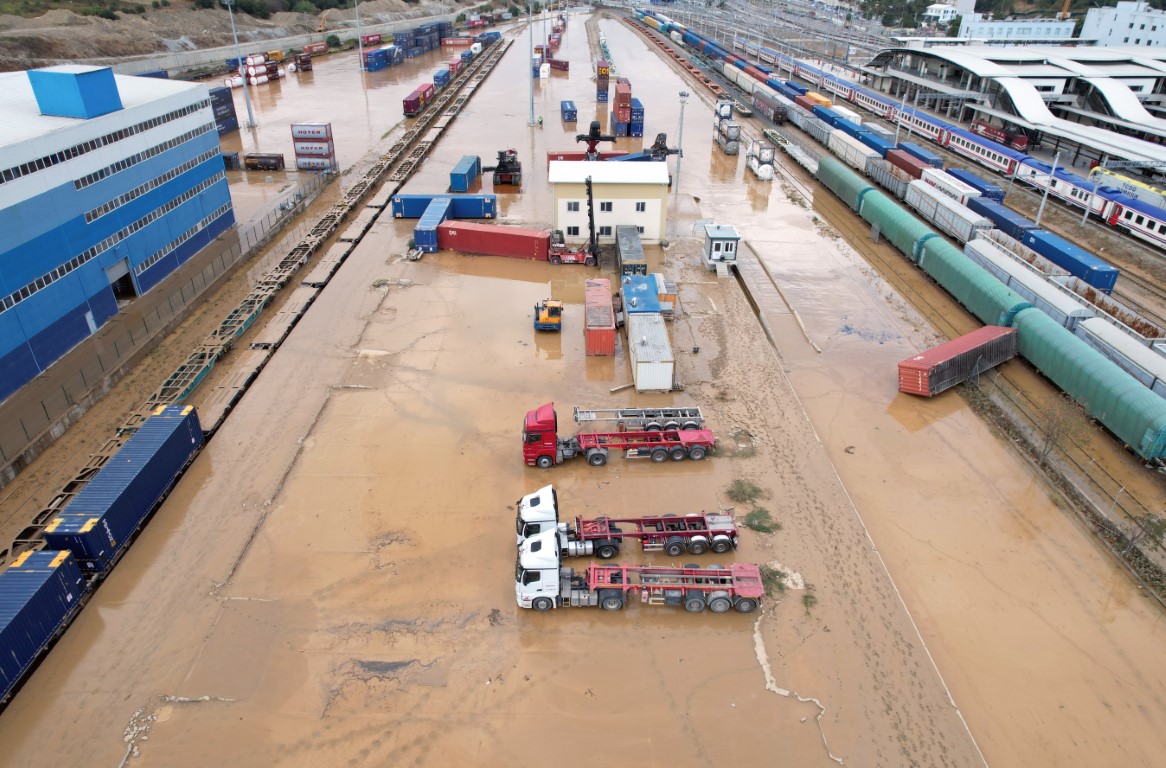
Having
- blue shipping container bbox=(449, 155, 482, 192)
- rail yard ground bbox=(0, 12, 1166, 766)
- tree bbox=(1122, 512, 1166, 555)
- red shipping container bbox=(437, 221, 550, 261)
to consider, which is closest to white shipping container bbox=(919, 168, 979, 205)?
rail yard ground bbox=(0, 12, 1166, 766)

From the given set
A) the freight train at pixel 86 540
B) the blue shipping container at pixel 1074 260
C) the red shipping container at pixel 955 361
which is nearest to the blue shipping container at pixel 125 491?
the freight train at pixel 86 540

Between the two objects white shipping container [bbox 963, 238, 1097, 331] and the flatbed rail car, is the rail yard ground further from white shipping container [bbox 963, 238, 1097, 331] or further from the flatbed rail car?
white shipping container [bbox 963, 238, 1097, 331]

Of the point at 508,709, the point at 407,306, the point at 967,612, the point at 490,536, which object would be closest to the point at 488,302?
the point at 407,306

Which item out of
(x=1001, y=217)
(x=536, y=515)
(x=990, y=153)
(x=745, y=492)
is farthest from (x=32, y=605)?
(x=990, y=153)

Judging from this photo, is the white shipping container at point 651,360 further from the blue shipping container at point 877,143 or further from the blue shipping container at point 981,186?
the blue shipping container at point 877,143

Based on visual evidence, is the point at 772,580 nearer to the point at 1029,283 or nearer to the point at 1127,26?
the point at 1029,283

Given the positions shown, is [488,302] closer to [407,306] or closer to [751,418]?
[407,306]
